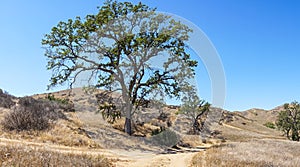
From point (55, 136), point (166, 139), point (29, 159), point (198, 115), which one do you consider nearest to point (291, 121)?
point (198, 115)

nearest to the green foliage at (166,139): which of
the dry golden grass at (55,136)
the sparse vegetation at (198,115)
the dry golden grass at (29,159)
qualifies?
the dry golden grass at (55,136)

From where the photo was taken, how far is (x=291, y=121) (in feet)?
167

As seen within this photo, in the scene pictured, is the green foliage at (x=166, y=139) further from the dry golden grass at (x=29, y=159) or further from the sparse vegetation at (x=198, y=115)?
the dry golden grass at (x=29, y=159)

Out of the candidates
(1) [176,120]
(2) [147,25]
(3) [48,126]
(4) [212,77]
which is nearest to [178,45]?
(2) [147,25]

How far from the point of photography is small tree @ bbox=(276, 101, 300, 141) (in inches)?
1954

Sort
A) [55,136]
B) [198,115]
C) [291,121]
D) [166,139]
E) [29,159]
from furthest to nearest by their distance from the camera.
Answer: [291,121] → [198,115] → [166,139] → [55,136] → [29,159]

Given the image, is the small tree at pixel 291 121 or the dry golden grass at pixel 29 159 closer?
the dry golden grass at pixel 29 159

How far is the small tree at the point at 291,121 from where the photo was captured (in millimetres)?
49625

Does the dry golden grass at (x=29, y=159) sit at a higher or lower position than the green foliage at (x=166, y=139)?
higher

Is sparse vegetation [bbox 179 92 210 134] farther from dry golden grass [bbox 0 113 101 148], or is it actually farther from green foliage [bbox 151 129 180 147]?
dry golden grass [bbox 0 113 101 148]

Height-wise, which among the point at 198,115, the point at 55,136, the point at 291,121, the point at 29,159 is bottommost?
the point at 291,121

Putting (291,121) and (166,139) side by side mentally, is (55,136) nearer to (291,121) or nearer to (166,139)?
(166,139)

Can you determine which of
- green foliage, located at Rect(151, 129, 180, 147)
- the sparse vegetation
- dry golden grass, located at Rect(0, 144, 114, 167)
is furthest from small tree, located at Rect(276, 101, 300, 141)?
dry golden grass, located at Rect(0, 144, 114, 167)

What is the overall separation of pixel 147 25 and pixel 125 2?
364 cm
